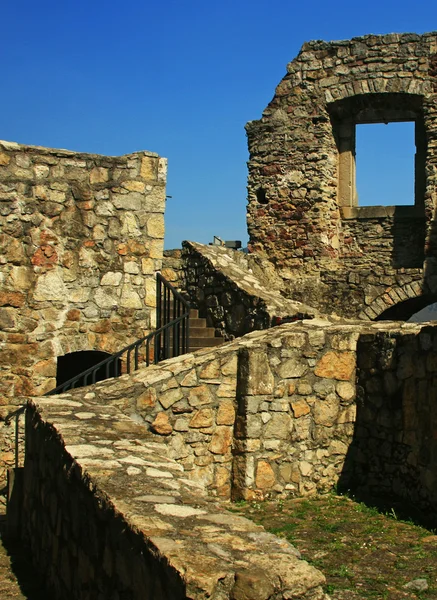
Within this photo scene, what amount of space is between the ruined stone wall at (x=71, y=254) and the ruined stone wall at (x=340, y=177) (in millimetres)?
5423

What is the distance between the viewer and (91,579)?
355 cm

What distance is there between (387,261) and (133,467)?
10544 millimetres

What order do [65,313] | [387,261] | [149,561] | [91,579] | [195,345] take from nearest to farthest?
[149,561] < [91,579] < [65,313] < [195,345] < [387,261]

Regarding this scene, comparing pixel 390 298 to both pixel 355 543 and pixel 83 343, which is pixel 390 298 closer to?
pixel 83 343

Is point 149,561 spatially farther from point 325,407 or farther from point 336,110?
point 336,110

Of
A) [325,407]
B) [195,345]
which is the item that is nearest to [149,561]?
[325,407]

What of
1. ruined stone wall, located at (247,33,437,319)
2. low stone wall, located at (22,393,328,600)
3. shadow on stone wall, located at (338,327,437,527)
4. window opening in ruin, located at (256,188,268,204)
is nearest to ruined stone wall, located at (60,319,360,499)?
shadow on stone wall, located at (338,327,437,527)

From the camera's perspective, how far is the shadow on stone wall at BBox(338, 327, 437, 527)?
6105 millimetres

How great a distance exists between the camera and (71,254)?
816 cm

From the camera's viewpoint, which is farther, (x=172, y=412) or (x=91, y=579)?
(x=172, y=412)

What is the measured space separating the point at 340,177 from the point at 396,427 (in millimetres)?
8380

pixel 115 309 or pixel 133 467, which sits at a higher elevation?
pixel 115 309

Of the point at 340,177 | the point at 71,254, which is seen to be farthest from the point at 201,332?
the point at 340,177

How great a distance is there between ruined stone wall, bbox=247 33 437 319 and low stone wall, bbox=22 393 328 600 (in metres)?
8.45
